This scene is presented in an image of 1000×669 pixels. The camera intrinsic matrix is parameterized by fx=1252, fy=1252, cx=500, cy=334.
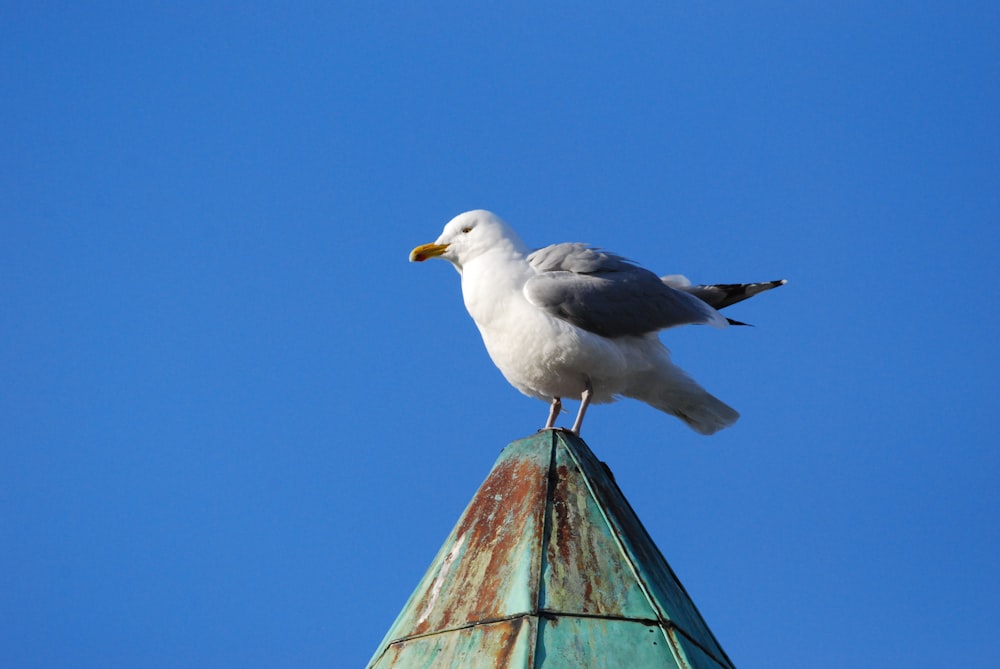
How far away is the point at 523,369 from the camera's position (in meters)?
9.38

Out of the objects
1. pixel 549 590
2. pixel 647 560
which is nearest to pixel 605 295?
Result: pixel 647 560

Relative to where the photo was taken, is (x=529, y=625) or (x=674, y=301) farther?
(x=674, y=301)

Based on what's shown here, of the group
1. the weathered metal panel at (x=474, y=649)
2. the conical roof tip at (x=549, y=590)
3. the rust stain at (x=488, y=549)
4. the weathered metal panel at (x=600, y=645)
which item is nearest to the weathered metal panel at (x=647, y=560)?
the conical roof tip at (x=549, y=590)

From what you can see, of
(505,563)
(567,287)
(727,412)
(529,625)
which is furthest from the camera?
(727,412)

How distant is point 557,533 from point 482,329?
3.99 meters

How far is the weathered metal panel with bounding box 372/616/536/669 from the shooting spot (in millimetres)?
5164

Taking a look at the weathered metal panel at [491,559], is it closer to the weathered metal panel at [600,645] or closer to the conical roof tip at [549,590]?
the conical roof tip at [549,590]

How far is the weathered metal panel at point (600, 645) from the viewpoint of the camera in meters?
5.15

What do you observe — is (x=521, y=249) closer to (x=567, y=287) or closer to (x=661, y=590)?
(x=567, y=287)

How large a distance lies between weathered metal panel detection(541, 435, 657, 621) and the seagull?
298cm

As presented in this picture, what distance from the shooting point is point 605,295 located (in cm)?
948

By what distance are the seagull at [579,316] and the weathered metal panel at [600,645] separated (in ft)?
12.6

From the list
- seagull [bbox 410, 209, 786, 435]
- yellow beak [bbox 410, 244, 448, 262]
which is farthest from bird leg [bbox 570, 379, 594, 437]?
yellow beak [bbox 410, 244, 448, 262]

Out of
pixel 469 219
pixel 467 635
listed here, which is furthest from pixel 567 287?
pixel 467 635
